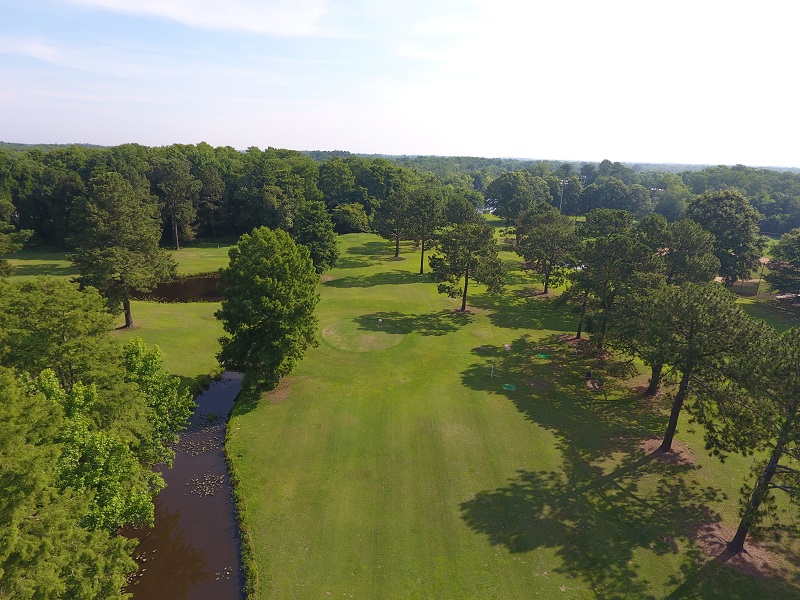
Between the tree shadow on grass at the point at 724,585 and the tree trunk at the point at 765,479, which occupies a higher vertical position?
the tree trunk at the point at 765,479

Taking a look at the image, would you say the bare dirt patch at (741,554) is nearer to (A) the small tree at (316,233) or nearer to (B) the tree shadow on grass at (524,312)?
(B) the tree shadow on grass at (524,312)

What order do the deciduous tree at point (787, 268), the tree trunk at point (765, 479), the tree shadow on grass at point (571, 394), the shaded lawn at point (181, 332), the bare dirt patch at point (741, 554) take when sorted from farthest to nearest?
the deciduous tree at point (787, 268), the shaded lawn at point (181, 332), the tree shadow on grass at point (571, 394), the bare dirt patch at point (741, 554), the tree trunk at point (765, 479)

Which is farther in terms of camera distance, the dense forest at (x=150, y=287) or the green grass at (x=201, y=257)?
the green grass at (x=201, y=257)

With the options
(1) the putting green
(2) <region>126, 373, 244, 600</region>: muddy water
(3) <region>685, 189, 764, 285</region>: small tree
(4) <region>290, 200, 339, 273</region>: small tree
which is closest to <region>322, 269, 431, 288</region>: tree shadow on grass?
(4) <region>290, 200, 339, 273</region>: small tree

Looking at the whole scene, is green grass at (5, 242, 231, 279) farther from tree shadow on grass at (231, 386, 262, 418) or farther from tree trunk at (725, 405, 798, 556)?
tree trunk at (725, 405, 798, 556)

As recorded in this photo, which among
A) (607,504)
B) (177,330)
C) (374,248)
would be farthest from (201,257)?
(607,504)

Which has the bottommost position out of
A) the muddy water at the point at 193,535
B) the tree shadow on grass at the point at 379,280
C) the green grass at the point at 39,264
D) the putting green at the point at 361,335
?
the muddy water at the point at 193,535

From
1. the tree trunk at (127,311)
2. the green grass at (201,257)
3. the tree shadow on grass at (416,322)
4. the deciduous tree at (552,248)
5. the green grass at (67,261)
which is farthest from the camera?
the green grass at (201,257)

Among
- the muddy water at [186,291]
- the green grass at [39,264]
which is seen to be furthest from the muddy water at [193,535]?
the green grass at [39,264]
